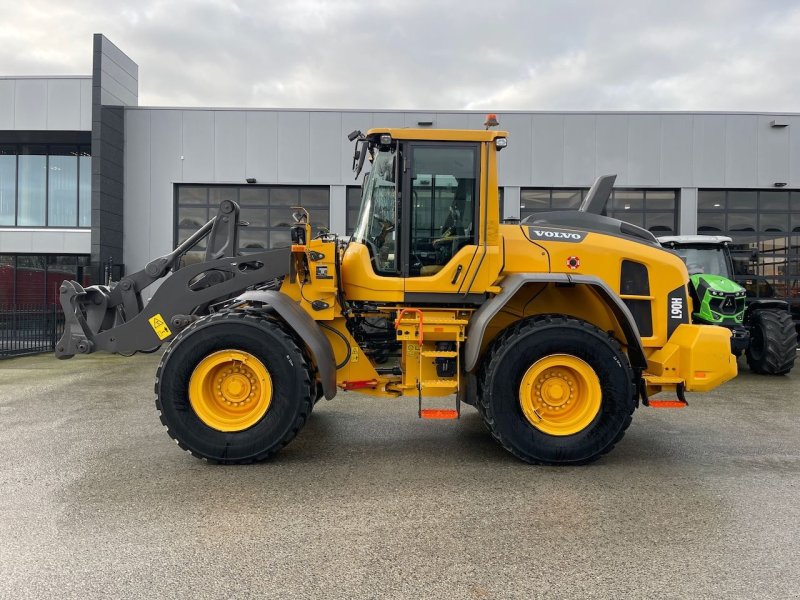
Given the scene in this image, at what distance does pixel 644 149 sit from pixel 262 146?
33.4 feet

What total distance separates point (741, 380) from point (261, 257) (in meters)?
8.11

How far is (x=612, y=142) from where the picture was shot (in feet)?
48.6

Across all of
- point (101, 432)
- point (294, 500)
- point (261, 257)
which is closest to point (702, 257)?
point (261, 257)

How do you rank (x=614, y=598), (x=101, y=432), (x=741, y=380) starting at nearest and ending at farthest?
(x=614, y=598) < (x=101, y=432) < (x=741, y=380)

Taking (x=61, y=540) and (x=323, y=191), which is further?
(x=323, y=191)

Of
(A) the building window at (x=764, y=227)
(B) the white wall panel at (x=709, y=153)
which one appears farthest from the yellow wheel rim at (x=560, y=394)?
(A) the building window at (x=764, y=227)

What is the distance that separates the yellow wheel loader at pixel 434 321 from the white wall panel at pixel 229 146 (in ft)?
33.8

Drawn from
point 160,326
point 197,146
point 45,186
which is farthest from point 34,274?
point 160,326

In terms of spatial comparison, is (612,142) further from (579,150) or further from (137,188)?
(137,188)

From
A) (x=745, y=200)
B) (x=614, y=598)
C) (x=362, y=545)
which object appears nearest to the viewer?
(x=614, y=598)

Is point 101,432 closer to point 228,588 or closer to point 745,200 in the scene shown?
point 228,588

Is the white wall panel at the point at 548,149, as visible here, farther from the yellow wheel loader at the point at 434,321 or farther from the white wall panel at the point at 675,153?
the yellow wheel loader at the point at 434,321

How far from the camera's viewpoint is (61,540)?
3197 millimetres

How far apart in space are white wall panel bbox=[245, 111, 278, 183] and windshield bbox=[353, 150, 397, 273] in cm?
1062
